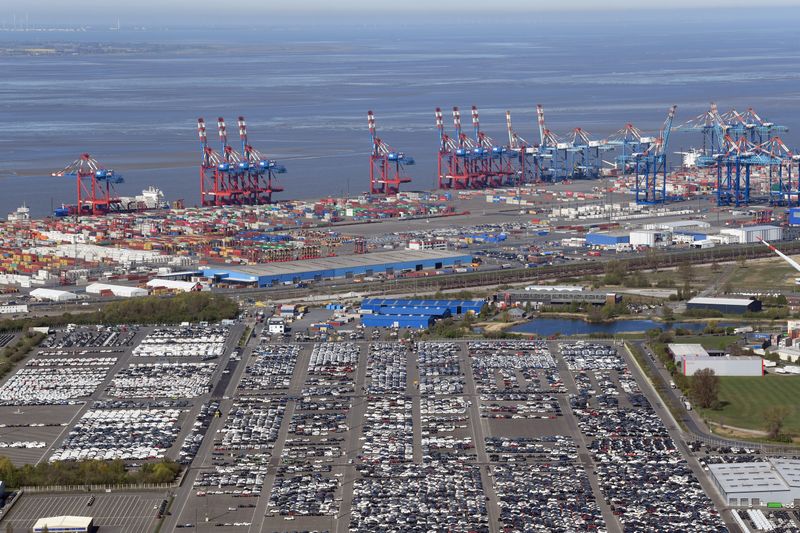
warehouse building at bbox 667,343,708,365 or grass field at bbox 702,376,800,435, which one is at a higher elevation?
warehouse building at bbox 667,343,708,365

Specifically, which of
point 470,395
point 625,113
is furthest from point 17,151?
point 470,395

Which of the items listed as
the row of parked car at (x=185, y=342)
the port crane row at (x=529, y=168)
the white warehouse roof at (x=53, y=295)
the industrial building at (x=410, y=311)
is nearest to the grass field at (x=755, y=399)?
the industrial building at (x=410, y=311)

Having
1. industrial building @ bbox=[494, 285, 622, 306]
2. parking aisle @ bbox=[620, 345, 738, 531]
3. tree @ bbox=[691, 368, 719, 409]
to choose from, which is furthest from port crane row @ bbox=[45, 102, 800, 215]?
tree @ bbox=[691, 368, 719, 409]

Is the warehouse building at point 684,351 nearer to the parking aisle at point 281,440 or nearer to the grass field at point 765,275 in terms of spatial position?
the parking aisle at point 281,440

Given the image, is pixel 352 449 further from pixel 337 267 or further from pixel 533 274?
pixel 533 274

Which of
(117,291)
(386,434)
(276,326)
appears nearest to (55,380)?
(276,326)

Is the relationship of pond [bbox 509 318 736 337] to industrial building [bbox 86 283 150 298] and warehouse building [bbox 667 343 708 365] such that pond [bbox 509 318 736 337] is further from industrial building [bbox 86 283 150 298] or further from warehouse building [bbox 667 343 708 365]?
industrial building [bbox 86 283 150 298]
